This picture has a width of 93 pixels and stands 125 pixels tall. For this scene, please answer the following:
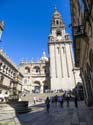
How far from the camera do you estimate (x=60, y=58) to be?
45.7 metres

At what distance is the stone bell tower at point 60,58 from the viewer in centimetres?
4140

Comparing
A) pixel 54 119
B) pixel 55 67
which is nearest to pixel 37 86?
pixel 55 67

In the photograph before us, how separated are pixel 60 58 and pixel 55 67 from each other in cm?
388

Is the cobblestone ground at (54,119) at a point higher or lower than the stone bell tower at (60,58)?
lower

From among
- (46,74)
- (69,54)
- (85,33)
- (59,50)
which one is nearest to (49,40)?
(59,50)

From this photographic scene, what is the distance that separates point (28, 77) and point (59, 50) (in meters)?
15.4

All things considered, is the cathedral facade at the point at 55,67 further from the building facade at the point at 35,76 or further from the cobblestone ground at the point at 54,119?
the cobblestone ground at the point at 54,119

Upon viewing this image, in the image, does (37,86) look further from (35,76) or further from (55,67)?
(55,67)

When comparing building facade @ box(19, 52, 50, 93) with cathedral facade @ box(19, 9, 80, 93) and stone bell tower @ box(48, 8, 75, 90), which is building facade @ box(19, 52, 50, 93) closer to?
cathedral facade @ box(19, 9, 80, 93)

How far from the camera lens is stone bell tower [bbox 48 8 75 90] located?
41.4m

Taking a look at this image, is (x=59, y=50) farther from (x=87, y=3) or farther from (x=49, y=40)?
(x=87, y=3)

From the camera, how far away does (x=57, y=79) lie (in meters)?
42.1

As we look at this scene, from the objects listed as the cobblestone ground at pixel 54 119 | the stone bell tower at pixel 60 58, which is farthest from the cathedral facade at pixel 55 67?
the cobblestone ground at pixel 54 119

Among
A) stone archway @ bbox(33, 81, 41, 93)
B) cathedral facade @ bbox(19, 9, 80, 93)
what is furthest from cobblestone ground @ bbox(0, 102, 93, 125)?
stone archway @ bbox(33, 81, 41, 93)
